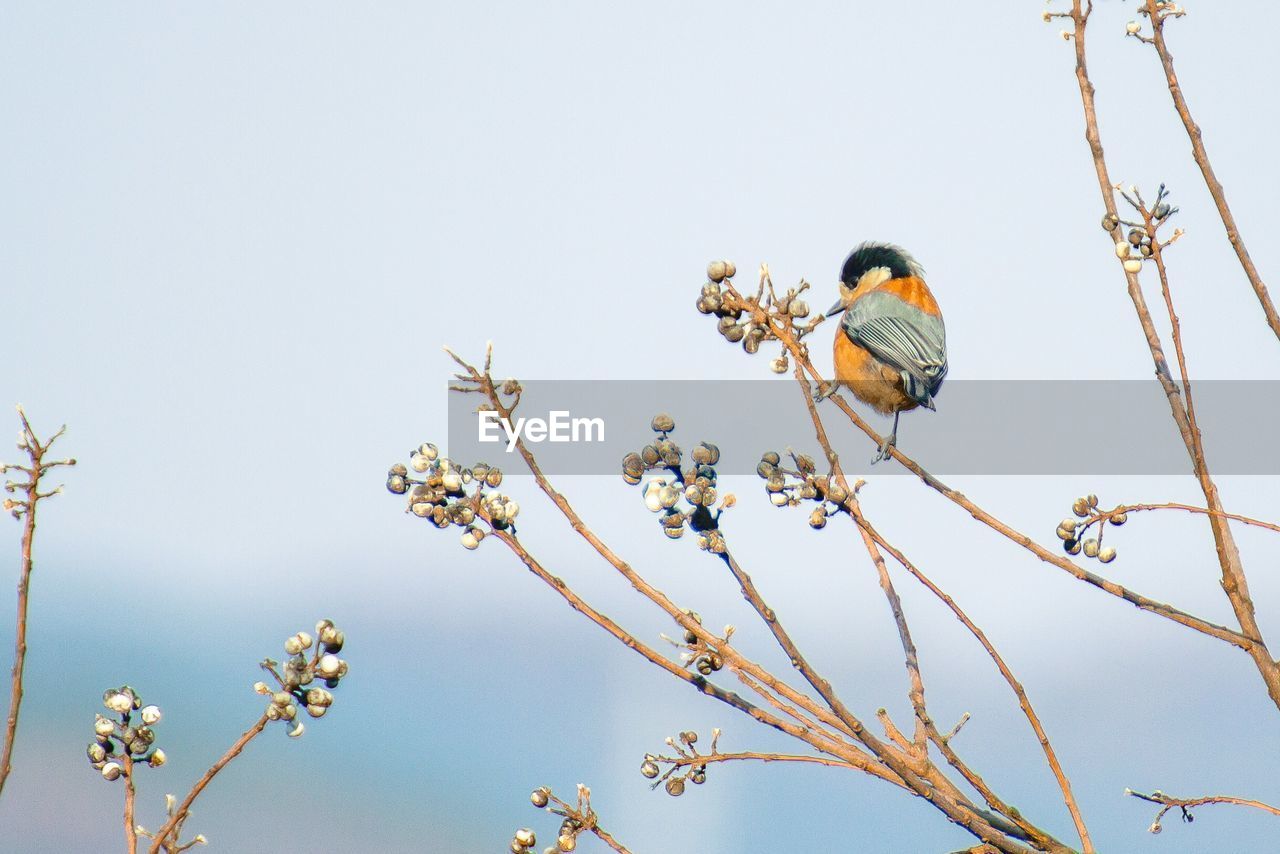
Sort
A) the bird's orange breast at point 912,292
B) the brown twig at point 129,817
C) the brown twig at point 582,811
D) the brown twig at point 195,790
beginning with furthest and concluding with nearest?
the bird's orange breast at point 912,292 < the brown twig at point 582,811 < the brown twig at point 129,817 < the brown twig at point 195,790

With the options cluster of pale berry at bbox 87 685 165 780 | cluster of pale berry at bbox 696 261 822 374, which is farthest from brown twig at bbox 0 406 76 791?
cluster of pale berry at bbox 696 261 822 374

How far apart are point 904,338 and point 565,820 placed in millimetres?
2869

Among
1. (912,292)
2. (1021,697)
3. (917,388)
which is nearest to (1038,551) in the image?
(1021,697)

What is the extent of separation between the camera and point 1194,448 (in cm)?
223

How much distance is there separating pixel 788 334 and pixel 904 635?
60 centimetres

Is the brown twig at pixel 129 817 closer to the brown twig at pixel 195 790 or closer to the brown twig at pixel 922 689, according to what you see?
the brown twig at pixel 195 790

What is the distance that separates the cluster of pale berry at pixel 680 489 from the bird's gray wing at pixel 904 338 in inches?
103

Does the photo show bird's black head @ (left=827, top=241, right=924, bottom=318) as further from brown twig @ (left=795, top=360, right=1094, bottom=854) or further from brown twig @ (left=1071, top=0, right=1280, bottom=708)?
brown twig @ (left=795, top=360, right=1094, bottom=854)

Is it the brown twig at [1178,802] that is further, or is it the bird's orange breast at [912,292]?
the bird's orange breast at [912,292]

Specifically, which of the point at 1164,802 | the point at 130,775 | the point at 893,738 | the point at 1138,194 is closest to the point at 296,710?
the point at 130,775

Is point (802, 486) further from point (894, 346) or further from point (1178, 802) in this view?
point (894, 346)

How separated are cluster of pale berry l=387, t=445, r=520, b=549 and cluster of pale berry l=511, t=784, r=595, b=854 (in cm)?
56

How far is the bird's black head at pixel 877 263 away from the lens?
5457mm

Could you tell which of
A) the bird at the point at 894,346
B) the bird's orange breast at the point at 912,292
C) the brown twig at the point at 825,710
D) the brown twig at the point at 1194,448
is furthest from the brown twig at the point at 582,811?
the bird's orange breast at the point at 912,292
